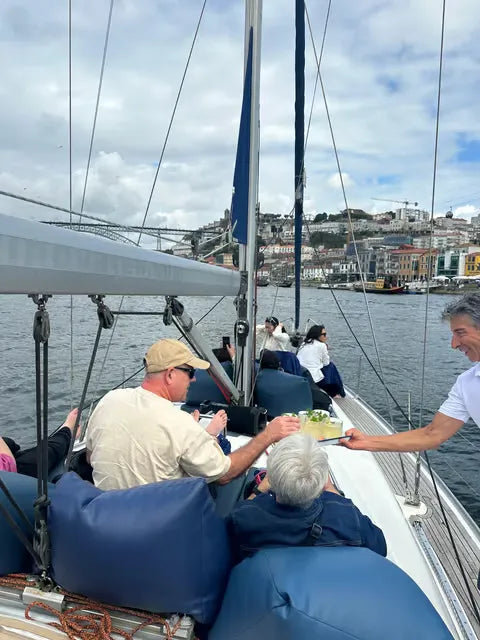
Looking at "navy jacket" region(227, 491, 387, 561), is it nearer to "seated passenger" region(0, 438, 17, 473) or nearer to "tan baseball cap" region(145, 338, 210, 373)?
"tan baseball cap" region(145, 338, 210, 373)

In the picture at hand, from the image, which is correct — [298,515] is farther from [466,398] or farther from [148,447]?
[466,398]

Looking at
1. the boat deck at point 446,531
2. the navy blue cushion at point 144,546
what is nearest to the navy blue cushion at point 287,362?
the boat deck at point 446,531

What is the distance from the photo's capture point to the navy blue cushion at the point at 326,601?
116 cm

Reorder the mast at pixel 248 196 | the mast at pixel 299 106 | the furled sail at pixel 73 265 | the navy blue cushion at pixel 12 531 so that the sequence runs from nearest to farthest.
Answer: the furled sail at pixel 73 265 < the navy blue cushion at pixel 12 531 < the mast at pixel 248 196 < the mast at pixel 299 106

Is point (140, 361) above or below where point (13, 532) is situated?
below

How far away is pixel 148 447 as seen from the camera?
1777 millimetres

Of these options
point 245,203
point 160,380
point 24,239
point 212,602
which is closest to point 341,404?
point 245,203

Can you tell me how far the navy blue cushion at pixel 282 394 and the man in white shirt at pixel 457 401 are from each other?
1.71 meters

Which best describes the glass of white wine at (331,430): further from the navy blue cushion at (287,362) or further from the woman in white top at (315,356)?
the woman in white top at (315,356)

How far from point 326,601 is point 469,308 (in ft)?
4.34

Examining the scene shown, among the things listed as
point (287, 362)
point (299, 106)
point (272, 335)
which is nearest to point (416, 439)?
point (287, 362)

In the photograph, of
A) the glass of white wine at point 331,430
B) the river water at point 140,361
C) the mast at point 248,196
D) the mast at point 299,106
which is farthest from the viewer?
the river water at point 140,361

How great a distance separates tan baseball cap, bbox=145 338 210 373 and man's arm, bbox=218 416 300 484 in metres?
0.46

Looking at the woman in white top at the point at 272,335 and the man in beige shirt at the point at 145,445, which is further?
the woman in white top at the point at 272,335
